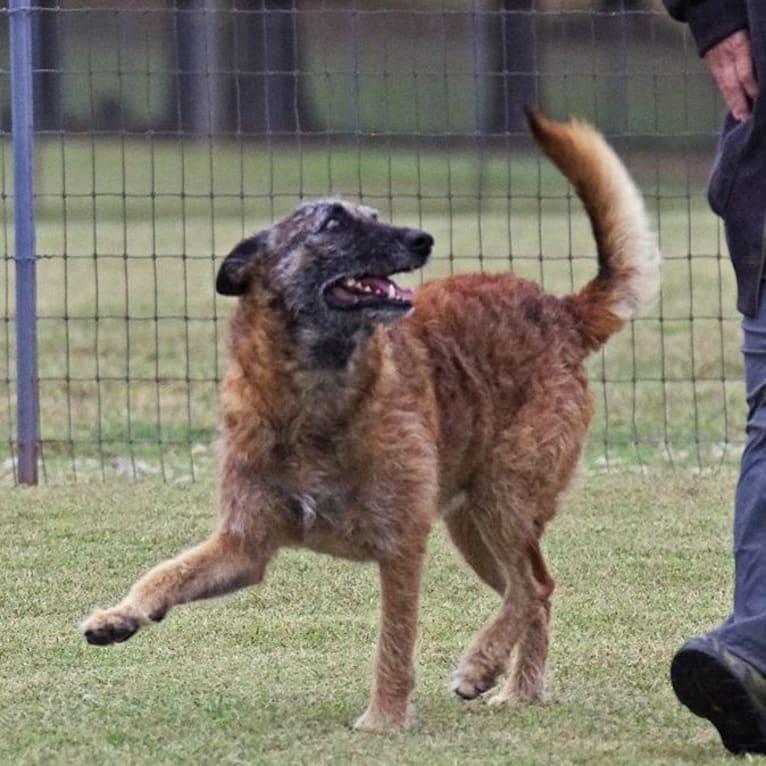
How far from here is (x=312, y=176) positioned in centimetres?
2131

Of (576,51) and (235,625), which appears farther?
(576,51)

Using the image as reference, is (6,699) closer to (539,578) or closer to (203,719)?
(203,719)

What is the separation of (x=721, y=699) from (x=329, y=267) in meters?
1.47

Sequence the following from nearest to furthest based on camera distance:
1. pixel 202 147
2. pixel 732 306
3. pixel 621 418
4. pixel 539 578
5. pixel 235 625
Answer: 1. pixel 539 578
2. pixel 235 625
3. pixel 621 418
4. pixel 732 306
5. pixel 202 147

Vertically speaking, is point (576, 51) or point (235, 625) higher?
point (576, 51)

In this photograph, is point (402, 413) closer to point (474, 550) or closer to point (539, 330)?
point (539, 330)

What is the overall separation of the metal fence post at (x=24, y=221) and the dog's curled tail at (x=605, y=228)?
315 centimetres

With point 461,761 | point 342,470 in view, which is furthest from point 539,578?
point 461,761

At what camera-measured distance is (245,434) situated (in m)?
4.54

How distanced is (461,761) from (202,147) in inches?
477

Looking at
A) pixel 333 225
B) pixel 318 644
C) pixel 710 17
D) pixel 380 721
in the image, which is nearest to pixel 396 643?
pixel 380 721

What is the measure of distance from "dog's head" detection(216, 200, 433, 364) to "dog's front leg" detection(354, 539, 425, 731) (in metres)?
0.57

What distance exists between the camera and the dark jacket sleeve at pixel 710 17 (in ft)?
13.2

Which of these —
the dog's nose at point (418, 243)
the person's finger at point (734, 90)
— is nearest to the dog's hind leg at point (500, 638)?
the dog's nose at point (418, 243)
